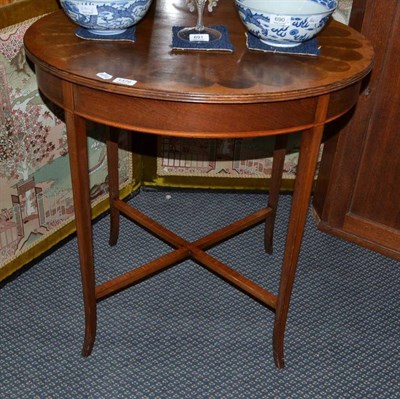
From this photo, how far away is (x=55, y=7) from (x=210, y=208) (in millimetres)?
1014

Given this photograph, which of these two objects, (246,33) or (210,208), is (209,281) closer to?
(210,208)

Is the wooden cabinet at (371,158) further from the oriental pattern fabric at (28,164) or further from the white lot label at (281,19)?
the oriental pattern fabric at (28,164)

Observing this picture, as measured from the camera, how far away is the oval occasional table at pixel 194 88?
4.01 feet

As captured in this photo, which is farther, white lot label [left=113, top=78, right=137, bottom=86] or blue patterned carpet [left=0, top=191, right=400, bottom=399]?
blue patterned carpet [left=0, top=191, right=400, bottom=399]

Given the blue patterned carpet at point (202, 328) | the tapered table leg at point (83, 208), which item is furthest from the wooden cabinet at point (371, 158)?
the tapered table leg at point (83, 208)

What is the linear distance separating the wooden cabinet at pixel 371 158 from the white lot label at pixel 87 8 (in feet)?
3.13

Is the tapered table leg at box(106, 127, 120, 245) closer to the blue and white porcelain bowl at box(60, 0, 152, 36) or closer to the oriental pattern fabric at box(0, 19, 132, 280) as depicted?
the oriental pattern fabric at box(0, 19, 132, 280)

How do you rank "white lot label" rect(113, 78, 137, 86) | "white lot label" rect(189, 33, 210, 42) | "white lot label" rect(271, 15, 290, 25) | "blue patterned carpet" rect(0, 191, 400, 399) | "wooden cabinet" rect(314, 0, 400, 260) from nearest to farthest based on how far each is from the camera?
"white lot label" rect(113, 78, 137, 86) → "white lot label" rect(271, 15, 290, 25) → "white lot label" rect(189, 33, 210, 42) → "blue patterned carpet" rect(0, 191, 400, 399) → "wooden cabinet" rect(314, 0, 400, 260)

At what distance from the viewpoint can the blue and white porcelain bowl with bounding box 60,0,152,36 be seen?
1.35m

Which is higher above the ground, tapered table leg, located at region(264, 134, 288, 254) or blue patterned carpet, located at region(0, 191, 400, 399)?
tapered table leg, located at region(264, 134, 288, 254)

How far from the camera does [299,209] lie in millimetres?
1472

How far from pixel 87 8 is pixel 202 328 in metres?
1.01

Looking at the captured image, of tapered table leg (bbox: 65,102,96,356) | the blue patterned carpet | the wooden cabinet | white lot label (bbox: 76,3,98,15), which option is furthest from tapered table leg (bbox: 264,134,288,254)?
white lot label (bbox: 76,3,98,15)

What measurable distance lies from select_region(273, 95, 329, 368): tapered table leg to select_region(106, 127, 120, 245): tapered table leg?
0.71 m
